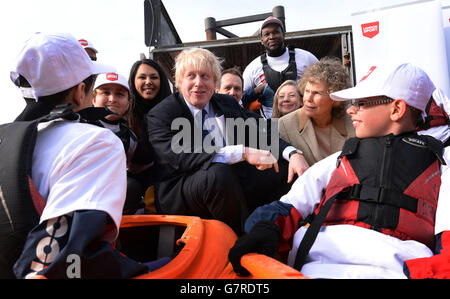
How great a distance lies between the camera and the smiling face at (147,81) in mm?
2760

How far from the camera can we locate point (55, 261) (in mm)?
808

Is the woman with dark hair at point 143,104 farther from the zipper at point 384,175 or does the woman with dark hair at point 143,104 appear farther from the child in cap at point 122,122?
the zipper at point 384,175

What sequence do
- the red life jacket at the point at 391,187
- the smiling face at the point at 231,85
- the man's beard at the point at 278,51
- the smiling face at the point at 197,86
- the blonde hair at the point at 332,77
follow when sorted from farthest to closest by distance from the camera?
the man's beard at the point at 278,51, the smiling face at the point at 231,85, the blonde hair at the point at 332,77, the smiling face at the point at 197,86, the red life jacket at the point at 391,187

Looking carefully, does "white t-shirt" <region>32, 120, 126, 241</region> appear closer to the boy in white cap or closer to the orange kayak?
the orange kayak

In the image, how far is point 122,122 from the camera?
82.7 inches

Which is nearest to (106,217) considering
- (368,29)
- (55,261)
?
(55,261)

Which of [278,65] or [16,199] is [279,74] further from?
[16,199]

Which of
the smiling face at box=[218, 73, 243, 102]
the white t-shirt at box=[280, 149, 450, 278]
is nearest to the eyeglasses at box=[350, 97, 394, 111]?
the white t-shirt at box=[280, 149, 450, 278]

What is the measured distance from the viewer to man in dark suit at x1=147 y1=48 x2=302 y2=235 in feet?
6.12

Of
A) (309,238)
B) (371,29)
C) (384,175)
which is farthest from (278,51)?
(309,238)

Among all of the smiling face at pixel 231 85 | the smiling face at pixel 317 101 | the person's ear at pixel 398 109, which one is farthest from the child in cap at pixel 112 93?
the person's ear at pixel 398 109

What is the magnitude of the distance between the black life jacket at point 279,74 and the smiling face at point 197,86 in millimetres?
1831

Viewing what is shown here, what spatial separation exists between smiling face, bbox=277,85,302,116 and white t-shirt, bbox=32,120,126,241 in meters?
2.25
